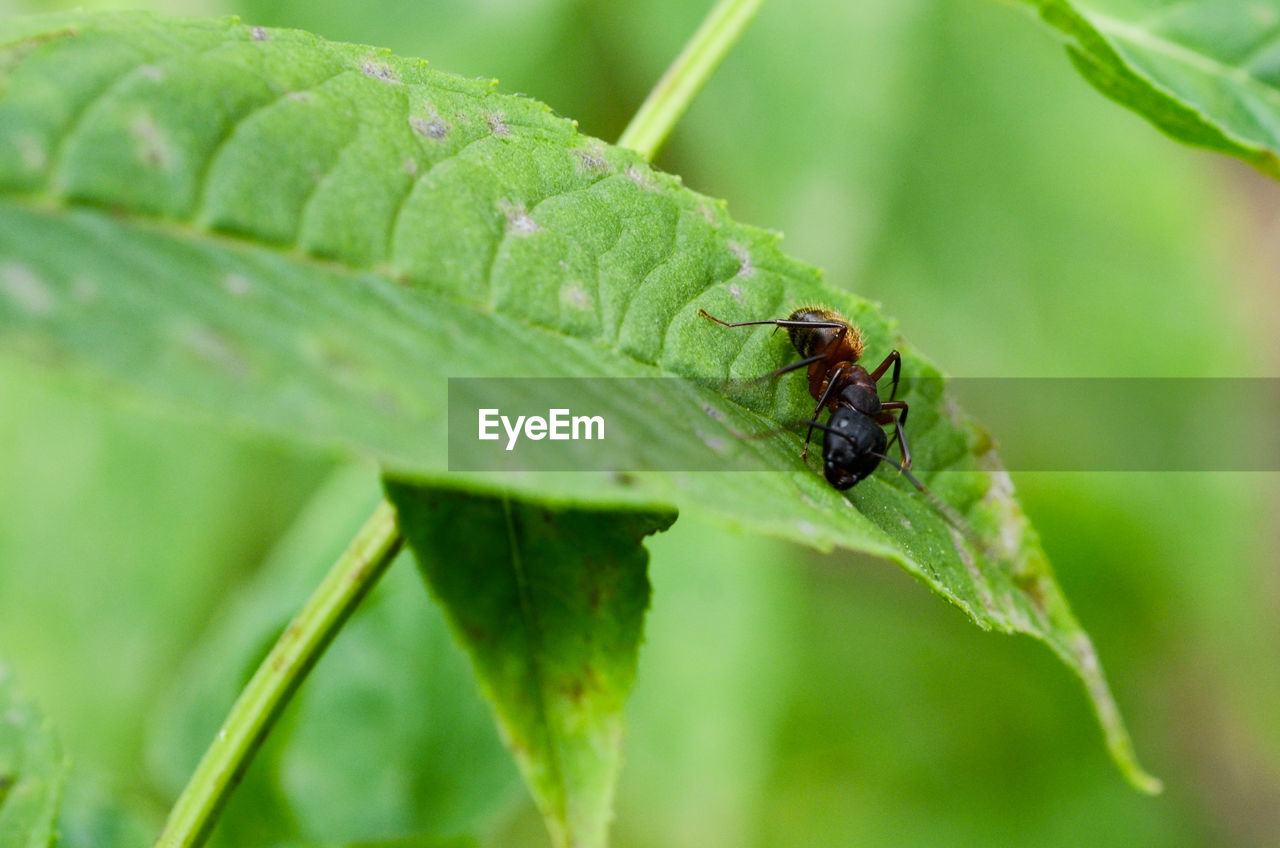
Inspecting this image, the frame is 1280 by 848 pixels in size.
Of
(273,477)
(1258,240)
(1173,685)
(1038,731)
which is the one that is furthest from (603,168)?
(1258,240)

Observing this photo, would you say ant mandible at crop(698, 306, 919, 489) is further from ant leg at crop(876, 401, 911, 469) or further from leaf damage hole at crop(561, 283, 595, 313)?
leaf damage hole at crop(561, 283, 595, 313)

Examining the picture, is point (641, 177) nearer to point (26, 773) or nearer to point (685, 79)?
point (685, 79)

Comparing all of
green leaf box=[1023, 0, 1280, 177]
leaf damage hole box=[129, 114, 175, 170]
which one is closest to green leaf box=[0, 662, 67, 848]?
leaf damage hole box=[129, 114, 175, 170]

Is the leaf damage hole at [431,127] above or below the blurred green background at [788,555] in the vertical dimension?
above

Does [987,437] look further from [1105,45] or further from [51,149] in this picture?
[51,149]

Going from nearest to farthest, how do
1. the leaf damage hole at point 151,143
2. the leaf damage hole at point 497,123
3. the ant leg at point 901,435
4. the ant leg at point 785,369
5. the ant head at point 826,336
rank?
1. the leaf damage hole at point 151,143
2. the leaf damage hole at point 497,123
3. the ant leg at point 785,369
4. the ant leg at point 901,435
5. the ant head at point 826,336

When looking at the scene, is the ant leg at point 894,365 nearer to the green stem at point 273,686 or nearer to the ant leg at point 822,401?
the ant leg at point 822,401

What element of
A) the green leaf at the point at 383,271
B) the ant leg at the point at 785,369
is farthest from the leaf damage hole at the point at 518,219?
the ant leg at the point at 785,369
